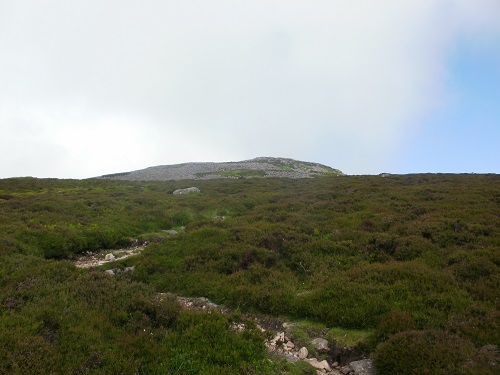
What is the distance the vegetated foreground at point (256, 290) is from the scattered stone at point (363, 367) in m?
0.25

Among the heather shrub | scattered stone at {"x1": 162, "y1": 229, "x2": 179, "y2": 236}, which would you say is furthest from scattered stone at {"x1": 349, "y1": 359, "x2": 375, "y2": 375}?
scattered stone at {"x1": 162, "y1": 229, "x2": 179, "y2": 236}

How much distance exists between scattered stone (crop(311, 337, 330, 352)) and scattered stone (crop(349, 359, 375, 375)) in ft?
2.70

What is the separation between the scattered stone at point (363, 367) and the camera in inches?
309

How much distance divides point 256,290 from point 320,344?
3.19 metres

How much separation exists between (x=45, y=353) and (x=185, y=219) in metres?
17.9

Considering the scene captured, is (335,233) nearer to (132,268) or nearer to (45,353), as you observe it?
(132,268)

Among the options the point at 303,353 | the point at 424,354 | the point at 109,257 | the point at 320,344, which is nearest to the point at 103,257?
the point at 109,257

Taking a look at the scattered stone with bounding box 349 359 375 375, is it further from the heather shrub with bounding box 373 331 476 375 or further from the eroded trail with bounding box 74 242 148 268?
the eroded trail with bounding box 74 242 148 268

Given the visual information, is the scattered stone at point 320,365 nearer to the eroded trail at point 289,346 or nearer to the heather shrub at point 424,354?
the eroded trail at point 289,346

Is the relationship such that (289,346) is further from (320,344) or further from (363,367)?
(363,367)

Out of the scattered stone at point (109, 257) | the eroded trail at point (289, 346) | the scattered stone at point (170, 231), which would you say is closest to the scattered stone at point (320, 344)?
the eroded trail at point (289, 346)

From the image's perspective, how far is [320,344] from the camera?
8.99 meters

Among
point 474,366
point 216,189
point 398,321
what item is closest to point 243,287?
point 398,321

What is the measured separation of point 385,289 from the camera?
10.7m
